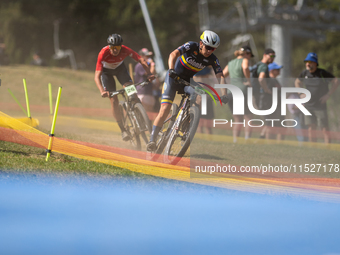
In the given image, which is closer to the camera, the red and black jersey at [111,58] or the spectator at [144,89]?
the red and black jersey at [111,58]

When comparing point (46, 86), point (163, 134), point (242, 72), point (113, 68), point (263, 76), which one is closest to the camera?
point (163, 134)

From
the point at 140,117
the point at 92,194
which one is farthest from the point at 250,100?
the point at 92,194

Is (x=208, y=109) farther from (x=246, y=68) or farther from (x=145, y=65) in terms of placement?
(x=145, y=65)

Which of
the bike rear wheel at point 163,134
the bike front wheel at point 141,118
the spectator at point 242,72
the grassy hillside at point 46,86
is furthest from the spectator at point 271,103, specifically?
the grassy hillside at point 46,86

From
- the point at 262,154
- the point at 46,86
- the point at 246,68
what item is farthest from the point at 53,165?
the point at 46,86

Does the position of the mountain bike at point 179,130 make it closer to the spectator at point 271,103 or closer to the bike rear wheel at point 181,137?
the bike rear wheel at point 181,137

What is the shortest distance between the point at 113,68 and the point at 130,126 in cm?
118

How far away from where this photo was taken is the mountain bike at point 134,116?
8.54 meters

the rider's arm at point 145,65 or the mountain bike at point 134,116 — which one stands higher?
the rider's arm at point 145,65

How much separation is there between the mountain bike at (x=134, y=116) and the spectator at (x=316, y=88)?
13.0ft

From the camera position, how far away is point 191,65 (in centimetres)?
735

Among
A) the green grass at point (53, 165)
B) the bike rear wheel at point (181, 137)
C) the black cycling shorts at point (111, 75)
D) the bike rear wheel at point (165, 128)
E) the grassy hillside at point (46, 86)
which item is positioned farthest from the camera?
the grassy hillside at point (46, 86)

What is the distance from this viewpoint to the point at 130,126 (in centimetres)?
920

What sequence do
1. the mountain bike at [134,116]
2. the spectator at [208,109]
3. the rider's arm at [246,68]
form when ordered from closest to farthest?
the mountain bike at [134,116], the rider's arm at [246,68], the spectator at [208,109]
